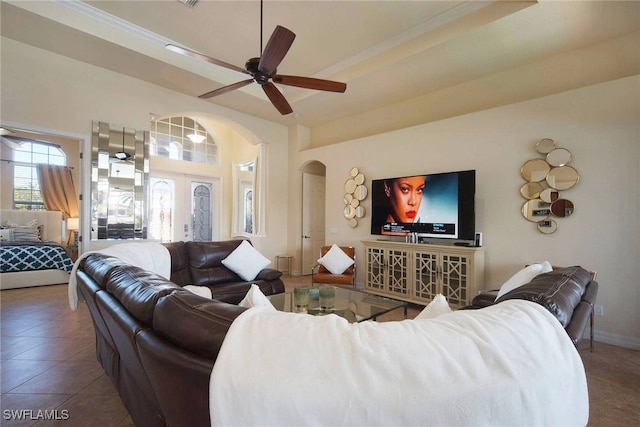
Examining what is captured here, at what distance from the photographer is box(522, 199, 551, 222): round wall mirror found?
10.8ft

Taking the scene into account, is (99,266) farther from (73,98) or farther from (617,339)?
Answer: (617,339)

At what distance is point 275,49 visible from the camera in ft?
7.49

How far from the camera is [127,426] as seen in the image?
1.64m

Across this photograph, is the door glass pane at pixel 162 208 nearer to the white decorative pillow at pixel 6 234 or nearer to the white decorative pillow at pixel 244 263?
the white decorative pillow at pixel 6 234

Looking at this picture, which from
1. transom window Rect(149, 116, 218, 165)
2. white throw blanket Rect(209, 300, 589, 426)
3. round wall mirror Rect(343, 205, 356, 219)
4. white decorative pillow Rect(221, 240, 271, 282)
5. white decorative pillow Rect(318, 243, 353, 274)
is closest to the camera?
white throw blanket Rect(209, 300, 589, 426)

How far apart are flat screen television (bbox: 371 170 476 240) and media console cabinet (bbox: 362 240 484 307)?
30 cm

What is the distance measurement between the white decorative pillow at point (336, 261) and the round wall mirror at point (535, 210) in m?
2.37

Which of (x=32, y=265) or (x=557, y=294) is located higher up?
(x=557, y=294)

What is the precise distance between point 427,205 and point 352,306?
2108 mm

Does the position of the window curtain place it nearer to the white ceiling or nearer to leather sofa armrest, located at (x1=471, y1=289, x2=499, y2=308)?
the white ceiling

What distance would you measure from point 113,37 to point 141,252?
8.95 ft

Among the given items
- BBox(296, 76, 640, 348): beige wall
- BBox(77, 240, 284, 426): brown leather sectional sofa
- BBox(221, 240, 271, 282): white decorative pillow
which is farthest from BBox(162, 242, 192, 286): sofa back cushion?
BBox(296, 76, 640, 348): beige wall

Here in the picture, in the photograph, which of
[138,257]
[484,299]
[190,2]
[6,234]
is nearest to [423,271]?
[484,299]

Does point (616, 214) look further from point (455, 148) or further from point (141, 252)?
point (141, 252)
